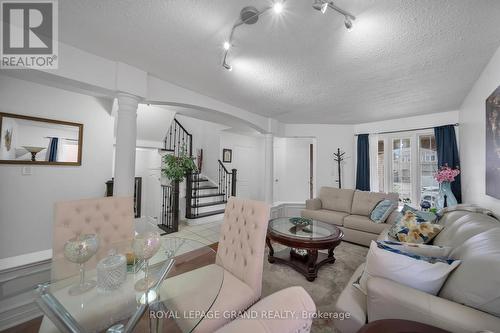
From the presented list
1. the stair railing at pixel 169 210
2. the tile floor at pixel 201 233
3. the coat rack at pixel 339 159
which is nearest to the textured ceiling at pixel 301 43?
the coat rack at pixel 339 159

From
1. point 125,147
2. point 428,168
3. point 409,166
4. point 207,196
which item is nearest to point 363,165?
point 409,166

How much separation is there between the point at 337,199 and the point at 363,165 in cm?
123

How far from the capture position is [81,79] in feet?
6.08

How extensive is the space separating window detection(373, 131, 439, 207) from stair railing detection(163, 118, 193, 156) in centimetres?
495

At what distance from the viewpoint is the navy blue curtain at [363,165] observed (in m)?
4.48

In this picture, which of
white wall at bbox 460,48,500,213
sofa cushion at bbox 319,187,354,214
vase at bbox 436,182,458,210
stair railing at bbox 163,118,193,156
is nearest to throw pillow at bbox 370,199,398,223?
sofa cushion at bbox 319,187,354,214

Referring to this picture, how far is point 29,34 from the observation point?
160cm

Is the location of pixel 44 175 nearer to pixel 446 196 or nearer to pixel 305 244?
pixel 305 244

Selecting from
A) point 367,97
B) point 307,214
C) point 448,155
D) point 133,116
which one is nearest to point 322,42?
point 367,97

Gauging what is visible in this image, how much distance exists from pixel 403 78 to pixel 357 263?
2.44 metres

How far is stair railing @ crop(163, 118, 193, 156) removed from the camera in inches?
209

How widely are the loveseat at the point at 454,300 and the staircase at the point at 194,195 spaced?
343 centimetres

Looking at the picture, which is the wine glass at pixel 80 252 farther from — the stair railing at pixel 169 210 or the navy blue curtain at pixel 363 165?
the navy blue curtain at pixel 363 165

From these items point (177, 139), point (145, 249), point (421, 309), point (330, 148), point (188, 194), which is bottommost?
point (421, 309)
